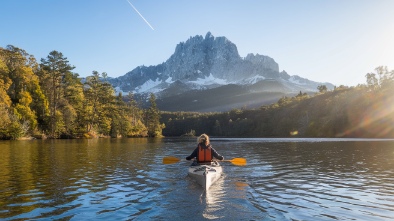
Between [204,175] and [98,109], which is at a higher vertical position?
[98,109]

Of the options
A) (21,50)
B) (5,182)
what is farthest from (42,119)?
(5,182)

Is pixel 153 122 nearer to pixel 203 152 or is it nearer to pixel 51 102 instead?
pixel 51 102

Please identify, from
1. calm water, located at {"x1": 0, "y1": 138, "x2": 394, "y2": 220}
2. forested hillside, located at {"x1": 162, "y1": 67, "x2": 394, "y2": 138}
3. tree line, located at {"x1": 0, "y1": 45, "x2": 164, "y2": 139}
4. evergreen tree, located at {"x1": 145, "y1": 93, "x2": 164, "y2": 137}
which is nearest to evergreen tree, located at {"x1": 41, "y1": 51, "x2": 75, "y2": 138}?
tree line, located at {"x1": 0, "y1": 45, "x2": 164, "y2": 139}

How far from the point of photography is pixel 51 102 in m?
81.0

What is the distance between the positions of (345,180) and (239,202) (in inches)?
353

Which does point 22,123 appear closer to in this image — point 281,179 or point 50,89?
point 50,89

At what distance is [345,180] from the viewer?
1755 centimetres

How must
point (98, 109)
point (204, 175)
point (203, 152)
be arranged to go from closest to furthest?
point (204, 175) < point (203, 152) < point (98, 109)

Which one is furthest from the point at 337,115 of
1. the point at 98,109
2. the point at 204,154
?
the point at 204,154

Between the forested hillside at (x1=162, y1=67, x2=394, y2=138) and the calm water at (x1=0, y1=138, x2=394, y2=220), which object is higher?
the forested hillside at (x1=162, y1=67, x2=394, y2=138)

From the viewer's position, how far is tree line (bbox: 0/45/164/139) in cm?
6810

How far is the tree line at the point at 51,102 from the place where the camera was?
68100mm

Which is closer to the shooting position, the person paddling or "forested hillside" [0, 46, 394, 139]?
the person paddling

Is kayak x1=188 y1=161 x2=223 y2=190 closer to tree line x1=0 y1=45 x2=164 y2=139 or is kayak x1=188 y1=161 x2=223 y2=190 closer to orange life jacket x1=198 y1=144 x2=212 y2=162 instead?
orange life jacket x1=198 y1=144 x2=212 y2=162
